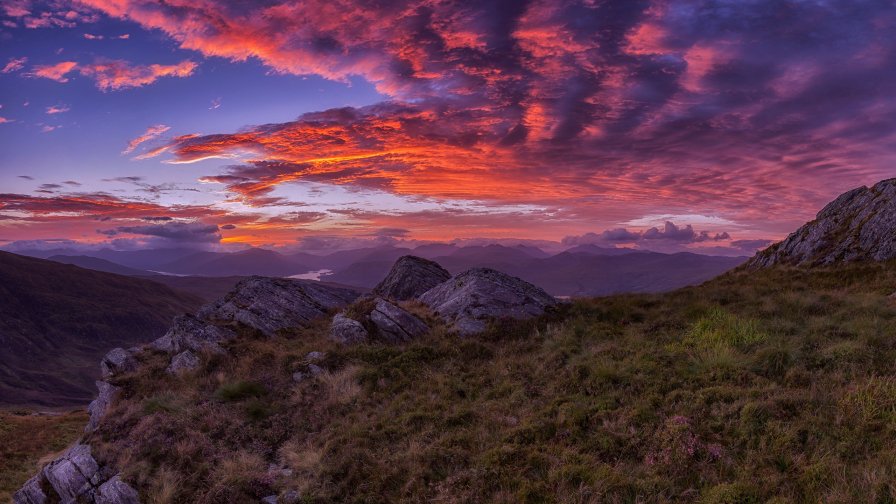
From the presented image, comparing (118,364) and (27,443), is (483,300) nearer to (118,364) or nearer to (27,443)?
(118,364)

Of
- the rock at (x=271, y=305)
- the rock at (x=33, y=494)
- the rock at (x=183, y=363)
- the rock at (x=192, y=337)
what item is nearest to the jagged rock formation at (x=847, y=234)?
the rock at (x=271, y=305)

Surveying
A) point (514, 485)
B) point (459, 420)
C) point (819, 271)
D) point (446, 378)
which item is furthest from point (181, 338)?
point (819, 271)

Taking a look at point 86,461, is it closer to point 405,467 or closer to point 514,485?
point 405,467

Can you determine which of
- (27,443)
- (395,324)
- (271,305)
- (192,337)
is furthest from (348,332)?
(27,443)

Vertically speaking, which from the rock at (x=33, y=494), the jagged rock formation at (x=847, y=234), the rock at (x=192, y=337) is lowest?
the rock at (x=33, y=494)

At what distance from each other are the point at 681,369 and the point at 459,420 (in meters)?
6.44

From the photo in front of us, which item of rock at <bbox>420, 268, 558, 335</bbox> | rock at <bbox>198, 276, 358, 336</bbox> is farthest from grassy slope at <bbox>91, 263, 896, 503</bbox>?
rock at <bbox>198, 276, 358, 336</bbox>

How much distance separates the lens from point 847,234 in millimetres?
27922

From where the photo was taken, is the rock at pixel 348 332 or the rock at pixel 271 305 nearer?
the rock at pixel 348 332

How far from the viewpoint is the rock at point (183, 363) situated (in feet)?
59.0

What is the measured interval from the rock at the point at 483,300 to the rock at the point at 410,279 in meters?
8.03

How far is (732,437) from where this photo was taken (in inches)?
347

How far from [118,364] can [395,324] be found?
42.0 feet

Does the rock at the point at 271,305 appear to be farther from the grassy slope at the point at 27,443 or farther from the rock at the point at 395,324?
the grassy slope at the point at 27,443
